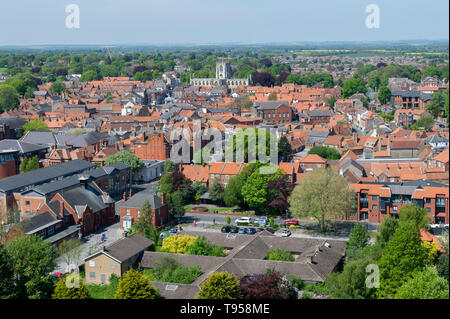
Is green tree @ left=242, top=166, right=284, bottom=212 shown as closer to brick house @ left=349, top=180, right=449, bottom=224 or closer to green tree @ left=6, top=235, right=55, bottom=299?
brick house @ left=349, top=180, right=449, bottom=224

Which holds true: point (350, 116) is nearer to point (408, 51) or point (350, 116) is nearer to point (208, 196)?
point (208, 196)

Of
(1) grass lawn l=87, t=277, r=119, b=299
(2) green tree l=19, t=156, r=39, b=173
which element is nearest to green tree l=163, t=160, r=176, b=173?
(2) green tree l=19, t=156, r=39, b=173

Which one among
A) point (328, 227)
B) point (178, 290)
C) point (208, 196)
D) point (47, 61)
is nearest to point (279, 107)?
point (208, 196)

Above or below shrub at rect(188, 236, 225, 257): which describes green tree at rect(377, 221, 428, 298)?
above

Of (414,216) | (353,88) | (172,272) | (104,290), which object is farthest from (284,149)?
(353,88)

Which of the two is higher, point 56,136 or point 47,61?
point 47,61

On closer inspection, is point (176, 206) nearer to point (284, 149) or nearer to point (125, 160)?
point (125, 160)
